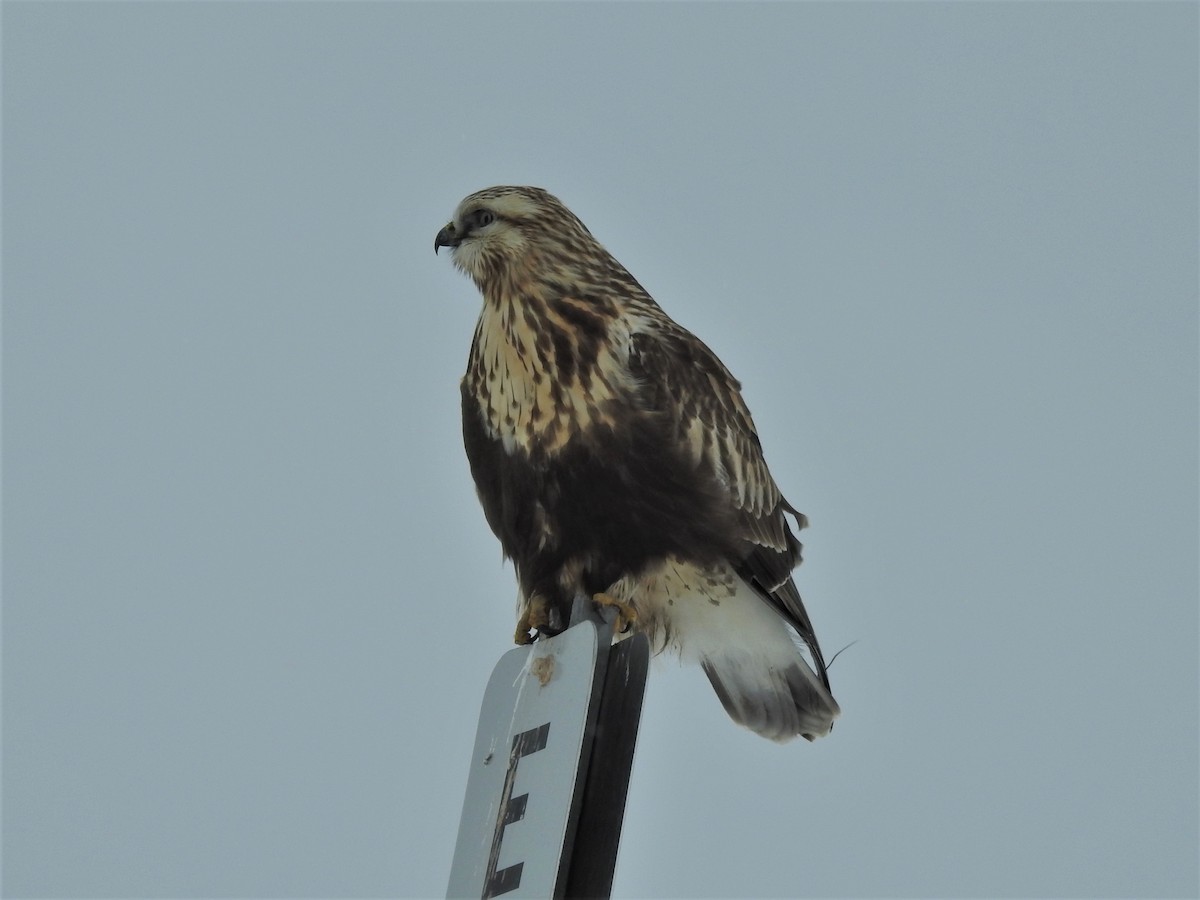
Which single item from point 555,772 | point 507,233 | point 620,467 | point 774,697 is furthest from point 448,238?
point 555,772

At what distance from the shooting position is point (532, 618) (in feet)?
14.4

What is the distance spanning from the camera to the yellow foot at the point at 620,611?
4180mm

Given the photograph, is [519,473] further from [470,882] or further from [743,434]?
[470,882]

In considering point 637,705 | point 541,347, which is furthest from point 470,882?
point 541,347

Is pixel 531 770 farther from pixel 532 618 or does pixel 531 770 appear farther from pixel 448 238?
pixel 448 238

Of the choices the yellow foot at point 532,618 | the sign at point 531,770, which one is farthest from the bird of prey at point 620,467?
the sign at point 531,770

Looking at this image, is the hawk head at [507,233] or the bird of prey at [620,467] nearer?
the bird of prey at [620,467]

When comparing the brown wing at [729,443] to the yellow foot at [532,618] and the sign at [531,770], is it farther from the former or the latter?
the sign at [531,770]

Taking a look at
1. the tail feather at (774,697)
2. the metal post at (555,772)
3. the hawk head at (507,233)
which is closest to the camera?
the metal post at (555,772)

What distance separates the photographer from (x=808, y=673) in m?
4.86

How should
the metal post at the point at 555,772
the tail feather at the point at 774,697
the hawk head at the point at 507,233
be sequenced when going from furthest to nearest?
the tail feather at the point at 774,697 → the hawk head at the point at 507,233 → the metal post at the point at 555,772

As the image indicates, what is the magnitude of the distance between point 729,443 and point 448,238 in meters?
1.13

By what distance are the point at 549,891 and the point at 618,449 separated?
1698 mm

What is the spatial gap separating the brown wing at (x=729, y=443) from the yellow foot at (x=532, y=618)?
624 mm
